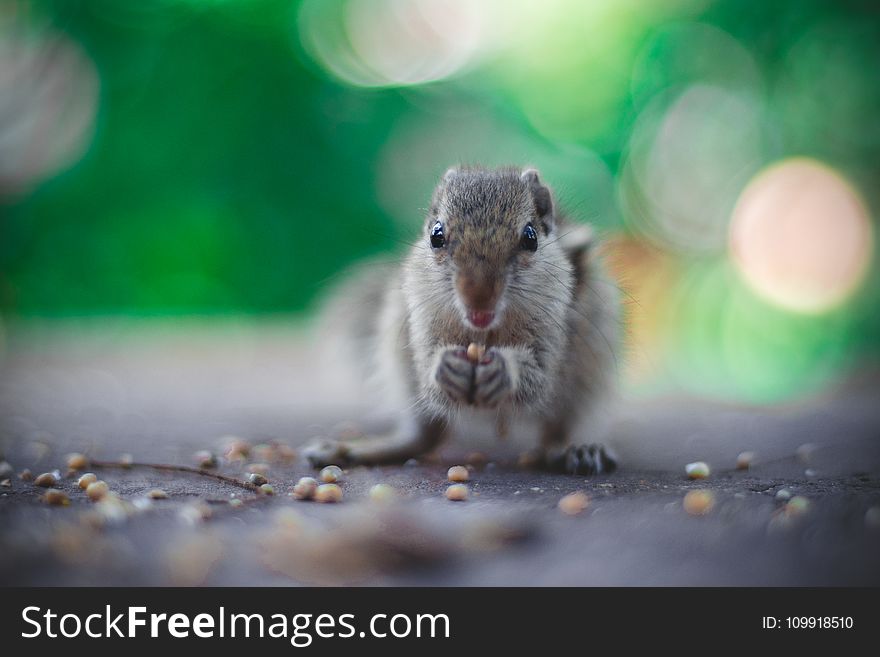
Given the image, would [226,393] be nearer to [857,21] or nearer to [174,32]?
[174,32]

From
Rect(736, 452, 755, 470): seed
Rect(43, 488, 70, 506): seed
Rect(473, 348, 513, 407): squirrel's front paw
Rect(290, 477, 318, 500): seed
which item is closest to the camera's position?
Rect(43, 488, 70, 506): seed

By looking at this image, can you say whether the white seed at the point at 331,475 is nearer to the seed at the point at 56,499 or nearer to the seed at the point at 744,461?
the seed at the point at 56,499

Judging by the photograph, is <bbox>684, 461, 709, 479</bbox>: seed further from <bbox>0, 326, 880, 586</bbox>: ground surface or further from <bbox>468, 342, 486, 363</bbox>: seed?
<bbox>468, 342, 486, 363</bbox>: seed

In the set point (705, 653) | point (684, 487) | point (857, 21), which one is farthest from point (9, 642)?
point (857, 21)

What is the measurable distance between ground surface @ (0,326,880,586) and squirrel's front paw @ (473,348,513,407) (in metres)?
0.22

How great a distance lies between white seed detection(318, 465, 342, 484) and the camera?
1847mm

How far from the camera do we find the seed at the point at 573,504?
1.50 meters

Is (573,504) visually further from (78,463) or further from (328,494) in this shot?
(78,463)

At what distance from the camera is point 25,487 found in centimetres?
174

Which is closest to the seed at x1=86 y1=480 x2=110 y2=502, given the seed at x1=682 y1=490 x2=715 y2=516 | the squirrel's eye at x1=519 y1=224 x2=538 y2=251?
the squirrel's eye at x1=519 y1=224 x2=538 y2=251

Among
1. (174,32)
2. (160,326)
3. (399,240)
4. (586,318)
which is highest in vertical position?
(174,32)

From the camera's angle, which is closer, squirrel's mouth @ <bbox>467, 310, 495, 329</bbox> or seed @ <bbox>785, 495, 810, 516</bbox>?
seed @ <bbox>785, 495, 810, 516</bbox>

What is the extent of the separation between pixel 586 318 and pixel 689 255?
3383 mm

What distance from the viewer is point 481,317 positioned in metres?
1.78
